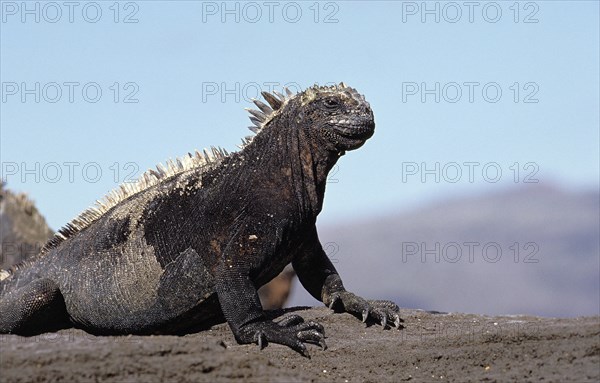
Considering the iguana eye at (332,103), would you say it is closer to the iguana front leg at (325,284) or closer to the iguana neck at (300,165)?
the iguana neck at (300,165)

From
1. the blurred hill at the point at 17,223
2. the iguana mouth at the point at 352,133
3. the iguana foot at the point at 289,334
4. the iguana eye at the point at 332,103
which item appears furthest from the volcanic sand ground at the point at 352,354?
the blurred hill at the point at 17,223

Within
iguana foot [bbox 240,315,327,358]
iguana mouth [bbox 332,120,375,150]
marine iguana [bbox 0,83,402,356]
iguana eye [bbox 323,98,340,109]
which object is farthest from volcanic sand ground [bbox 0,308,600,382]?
iguana eye [bbox 323,98,340,109]

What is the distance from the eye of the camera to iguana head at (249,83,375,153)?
8742mm

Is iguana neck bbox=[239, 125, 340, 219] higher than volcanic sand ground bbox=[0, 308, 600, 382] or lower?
higher

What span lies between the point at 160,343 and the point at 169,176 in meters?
3.22

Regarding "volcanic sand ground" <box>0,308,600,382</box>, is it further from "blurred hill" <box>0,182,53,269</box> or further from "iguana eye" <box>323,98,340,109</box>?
"blurred hill" <box>0,182,53,269</box>

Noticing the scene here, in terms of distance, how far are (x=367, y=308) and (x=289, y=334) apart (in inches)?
41.6

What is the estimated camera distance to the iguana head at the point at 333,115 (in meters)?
8.74

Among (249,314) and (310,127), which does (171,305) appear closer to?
(249,314)

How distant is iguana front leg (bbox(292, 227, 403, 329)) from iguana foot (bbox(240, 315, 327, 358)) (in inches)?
33.7

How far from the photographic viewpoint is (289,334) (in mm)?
8328

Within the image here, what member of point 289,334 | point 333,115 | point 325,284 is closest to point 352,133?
point 333,115

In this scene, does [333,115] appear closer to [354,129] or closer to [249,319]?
[354,129]

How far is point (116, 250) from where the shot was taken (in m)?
9.32
